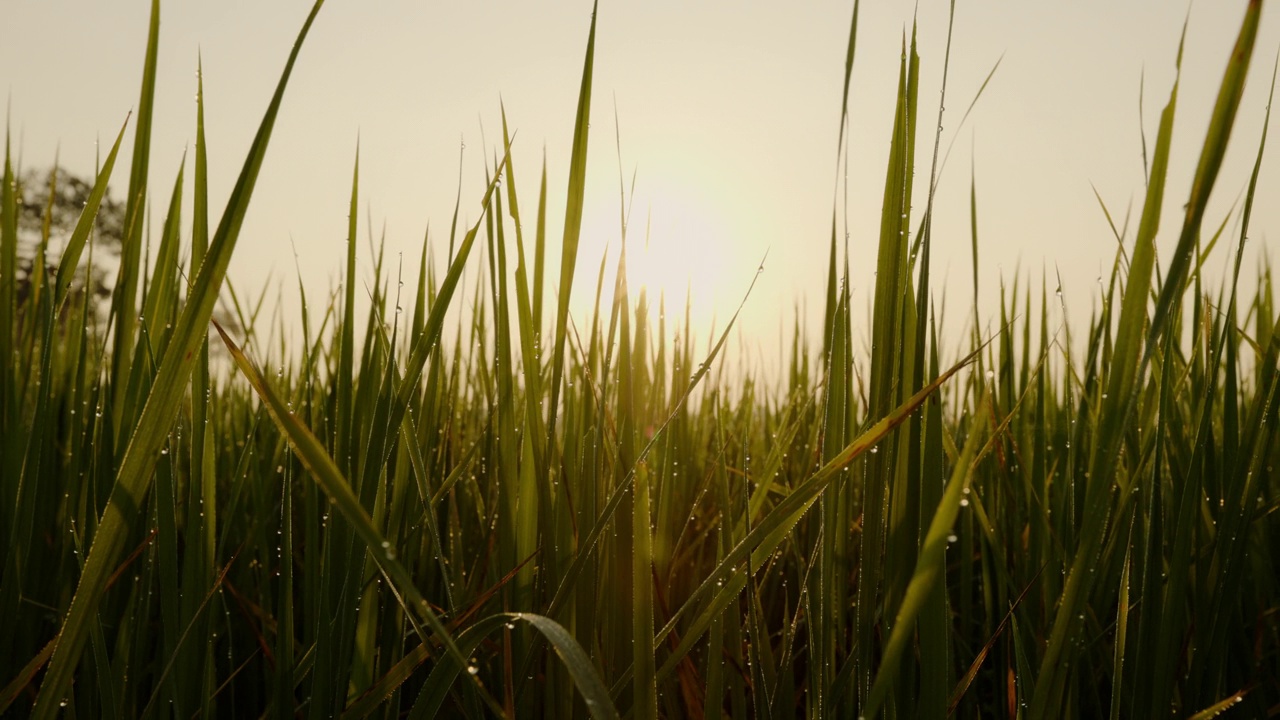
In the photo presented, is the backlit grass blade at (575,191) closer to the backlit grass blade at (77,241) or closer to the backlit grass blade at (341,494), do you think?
the backlit grass blade at (341,494)

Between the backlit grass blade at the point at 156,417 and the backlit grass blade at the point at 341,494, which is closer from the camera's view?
the backlit grass blade at the point at 341,494

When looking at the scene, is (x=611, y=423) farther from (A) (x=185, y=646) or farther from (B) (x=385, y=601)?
(A) (x=185, y=646)

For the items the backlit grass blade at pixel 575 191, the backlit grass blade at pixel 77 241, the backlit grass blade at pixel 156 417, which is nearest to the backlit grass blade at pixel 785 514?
the backlit grass blade at pixel 575 191

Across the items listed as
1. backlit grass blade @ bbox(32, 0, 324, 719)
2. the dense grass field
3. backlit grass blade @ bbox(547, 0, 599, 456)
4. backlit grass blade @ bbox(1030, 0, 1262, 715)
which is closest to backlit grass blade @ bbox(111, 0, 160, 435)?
the dense grass field

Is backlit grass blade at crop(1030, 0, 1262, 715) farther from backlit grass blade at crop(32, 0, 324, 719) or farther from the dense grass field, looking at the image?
backlit grass blade at crop(32, 0, 324, 719)

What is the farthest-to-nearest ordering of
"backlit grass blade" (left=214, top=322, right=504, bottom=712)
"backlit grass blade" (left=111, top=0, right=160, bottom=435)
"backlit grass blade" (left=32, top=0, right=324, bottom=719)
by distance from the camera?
"backlit grass blade" (left=111, top=0, right=160, bottom=435) < "backlit grass blade" (left=32, top=0, right=324, bottom=719) < "backlit grass blade" (left=214, top=322, right=504, bottom=712)

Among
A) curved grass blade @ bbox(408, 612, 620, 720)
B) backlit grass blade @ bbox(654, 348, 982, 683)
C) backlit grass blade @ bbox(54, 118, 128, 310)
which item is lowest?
curved grass blade @ bbox(408, 612, 620, 720)

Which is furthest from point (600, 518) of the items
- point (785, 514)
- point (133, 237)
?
point (133, 237)

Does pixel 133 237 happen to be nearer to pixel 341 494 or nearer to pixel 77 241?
pixel 77 241

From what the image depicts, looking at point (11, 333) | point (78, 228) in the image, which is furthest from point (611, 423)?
point (11, 333)

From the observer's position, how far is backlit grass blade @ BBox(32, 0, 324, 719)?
534 millimetres

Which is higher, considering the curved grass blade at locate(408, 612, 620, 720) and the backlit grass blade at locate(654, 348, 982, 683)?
the backlit grass blade at locate(654, 348, 982, 683)

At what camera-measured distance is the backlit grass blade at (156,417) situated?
534 millimetres

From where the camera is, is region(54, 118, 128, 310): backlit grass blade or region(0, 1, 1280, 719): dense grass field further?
region(54, 118, 128, 310): backlit grass blade
